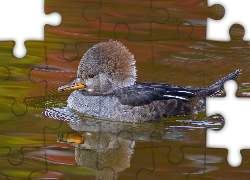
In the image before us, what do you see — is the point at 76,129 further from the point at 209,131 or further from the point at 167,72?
the point at 167,72

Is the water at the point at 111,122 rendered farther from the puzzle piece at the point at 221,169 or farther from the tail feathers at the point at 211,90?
the tail feathers at the point at 211,90

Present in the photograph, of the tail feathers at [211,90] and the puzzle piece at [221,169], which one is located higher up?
the tail feathers at [211,90]

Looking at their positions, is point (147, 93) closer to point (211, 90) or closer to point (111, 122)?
point (111, 122)

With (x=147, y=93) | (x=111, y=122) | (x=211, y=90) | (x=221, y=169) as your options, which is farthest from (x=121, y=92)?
(x=221, y=169)

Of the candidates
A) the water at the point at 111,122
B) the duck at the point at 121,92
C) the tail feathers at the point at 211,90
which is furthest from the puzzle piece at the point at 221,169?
A: the tail feathers at the point at 211,90

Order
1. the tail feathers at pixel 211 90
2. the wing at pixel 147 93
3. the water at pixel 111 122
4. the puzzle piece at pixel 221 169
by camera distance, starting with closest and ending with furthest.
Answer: the puzzle piece at pixel 221 169 < the water at pixel 111 122 < the wing at pixel 147 93 < the tail feathers at pixel 211 90

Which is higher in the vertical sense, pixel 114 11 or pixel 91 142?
pixel 114 11

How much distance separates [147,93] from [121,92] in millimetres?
478

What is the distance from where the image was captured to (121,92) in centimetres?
902

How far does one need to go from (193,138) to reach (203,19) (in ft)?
8.09

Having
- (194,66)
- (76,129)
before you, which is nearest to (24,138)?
(76,129)

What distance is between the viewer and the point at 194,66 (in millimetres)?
10734

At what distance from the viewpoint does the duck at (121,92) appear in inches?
350

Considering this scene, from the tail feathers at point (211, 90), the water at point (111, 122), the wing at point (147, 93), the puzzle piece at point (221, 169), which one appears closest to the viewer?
the puzzle piece at point (221, 169)
